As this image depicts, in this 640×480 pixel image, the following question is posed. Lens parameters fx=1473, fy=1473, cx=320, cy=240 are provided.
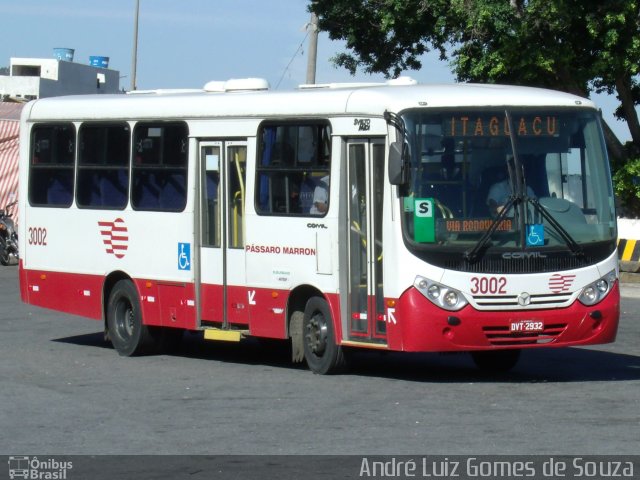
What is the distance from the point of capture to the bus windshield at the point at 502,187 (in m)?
13.0

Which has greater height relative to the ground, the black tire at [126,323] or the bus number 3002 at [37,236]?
the bus number 3002 at [37,236]

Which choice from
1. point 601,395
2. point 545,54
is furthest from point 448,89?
point 545,54

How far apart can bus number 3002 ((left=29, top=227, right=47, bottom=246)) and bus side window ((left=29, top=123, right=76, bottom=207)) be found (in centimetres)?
31

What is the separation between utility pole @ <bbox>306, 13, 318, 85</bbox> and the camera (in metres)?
30.6

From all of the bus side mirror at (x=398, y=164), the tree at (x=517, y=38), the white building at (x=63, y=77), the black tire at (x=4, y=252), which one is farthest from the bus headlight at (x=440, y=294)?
the white building at (x=63, y=77)

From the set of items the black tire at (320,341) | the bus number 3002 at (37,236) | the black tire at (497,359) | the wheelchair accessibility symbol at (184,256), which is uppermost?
the bus number 3002 at (37,236)

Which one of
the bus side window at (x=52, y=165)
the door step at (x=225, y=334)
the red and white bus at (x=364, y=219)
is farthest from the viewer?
the bus side window at (x=52, y=165)

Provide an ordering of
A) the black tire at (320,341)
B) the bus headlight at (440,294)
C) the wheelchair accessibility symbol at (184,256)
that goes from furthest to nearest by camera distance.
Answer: the wheelchair accessibility symbol at (184,256) < the black tire at (320,341) < the bus headlight at (440,294)

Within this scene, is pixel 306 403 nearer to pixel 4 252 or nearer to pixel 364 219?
pixel 364 219

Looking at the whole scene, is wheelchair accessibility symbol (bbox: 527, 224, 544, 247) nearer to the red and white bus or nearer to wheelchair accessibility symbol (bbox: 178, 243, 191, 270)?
the red and white bus

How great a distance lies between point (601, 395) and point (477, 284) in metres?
1.45

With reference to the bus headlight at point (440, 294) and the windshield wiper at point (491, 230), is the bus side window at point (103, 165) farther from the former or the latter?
the windshield wiper at point (491, 230)
